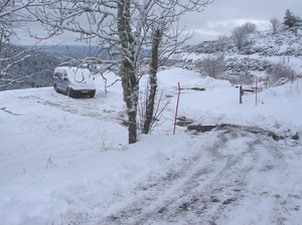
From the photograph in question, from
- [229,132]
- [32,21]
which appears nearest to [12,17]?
[32,21]

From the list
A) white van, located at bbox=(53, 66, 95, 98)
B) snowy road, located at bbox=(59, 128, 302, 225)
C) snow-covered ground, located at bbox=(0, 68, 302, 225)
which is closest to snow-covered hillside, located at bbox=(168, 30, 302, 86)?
white van, located at bbox=(53, 66, 95, 98)

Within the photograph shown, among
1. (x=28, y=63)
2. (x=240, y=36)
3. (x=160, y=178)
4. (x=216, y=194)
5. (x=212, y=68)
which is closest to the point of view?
(x=216, y=194)

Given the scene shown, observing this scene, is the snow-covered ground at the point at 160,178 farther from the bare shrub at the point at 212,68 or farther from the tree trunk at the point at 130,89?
the bare shrub at the point at 212,68

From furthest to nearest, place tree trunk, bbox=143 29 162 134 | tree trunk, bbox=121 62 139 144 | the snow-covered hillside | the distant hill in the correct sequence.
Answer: the snow-covered hillside → tree trunk, bbox=143 29 162 134 → tree trunk, bbox=121 62 139 144 → the distant hill

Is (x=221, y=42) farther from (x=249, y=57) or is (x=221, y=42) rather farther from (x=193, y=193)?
(x=193, y=193)

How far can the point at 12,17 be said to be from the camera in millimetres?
7691

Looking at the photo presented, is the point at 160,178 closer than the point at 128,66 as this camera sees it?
Yes

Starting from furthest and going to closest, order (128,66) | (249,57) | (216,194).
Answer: (249,57)
(128,66)
(216,194)

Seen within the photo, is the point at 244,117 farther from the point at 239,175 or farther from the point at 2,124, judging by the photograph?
the point at 2,124

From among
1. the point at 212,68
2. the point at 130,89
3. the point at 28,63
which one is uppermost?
the point at 28,63

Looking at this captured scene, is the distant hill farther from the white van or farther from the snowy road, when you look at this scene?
the white van

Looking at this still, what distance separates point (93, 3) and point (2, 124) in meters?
10.4

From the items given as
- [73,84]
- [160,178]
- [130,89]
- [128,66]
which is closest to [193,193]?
[160,178]

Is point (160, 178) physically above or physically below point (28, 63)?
below
